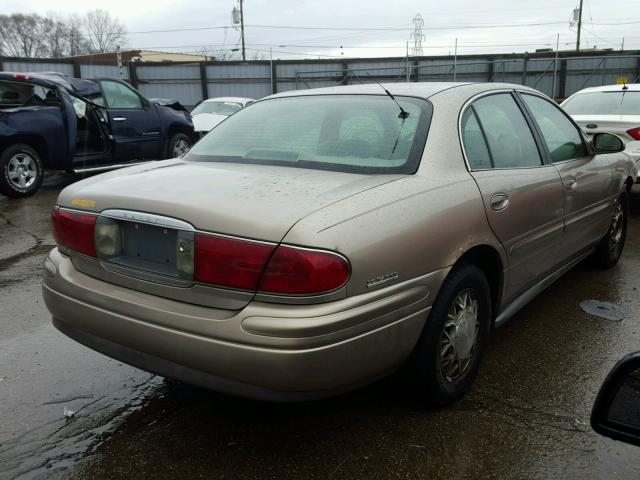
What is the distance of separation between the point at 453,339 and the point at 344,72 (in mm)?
22058

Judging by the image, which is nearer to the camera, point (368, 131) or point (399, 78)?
point (368, 131)

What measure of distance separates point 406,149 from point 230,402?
59.2 inches

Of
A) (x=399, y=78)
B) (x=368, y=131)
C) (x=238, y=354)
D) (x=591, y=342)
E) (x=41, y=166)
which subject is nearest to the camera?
(x=238, y=354)

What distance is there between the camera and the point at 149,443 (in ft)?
8.09

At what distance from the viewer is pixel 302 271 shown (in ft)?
6.51

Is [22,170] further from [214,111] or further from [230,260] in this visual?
[230,260]

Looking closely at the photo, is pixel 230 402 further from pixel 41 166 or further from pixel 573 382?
pixel 41 166

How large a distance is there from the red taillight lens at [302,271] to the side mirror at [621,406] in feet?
3.18

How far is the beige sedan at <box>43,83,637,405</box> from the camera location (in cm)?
202

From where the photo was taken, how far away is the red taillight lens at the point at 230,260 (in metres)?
2.03

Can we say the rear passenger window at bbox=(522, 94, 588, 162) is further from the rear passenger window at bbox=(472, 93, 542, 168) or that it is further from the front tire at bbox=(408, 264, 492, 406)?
the front tire at bbox=(408, 264, 492, 406)

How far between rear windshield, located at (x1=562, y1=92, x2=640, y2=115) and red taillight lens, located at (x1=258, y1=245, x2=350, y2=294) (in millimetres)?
6717

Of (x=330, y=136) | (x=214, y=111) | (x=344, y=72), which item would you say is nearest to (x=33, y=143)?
(x=214, y=111)

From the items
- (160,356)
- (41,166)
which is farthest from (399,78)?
(160,356)
